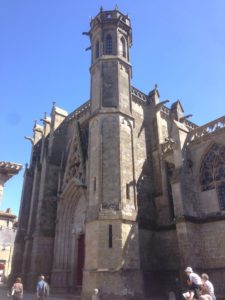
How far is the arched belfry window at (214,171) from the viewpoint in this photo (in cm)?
1402

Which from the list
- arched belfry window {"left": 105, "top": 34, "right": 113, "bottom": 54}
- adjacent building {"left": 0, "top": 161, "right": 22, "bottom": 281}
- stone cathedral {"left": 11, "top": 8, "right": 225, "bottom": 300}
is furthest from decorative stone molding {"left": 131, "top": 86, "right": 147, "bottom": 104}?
adjacent building {"left": 0, "top": 161, "right": 22, "bottom": 281}

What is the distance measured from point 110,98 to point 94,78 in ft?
7.83

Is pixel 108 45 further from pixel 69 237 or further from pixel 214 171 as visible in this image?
pixel 69 237

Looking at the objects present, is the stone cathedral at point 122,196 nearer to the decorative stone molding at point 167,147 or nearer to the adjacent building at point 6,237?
the decorative stone molding at point 167,147

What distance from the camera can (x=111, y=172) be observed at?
14258 mm

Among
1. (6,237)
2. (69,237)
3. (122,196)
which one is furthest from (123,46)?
(6,237)

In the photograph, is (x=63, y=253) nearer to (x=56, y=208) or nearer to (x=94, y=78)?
(x=56, y=208)

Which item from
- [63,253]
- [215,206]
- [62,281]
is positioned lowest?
[62,281]

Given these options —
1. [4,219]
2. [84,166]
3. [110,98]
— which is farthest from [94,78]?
[4,219]

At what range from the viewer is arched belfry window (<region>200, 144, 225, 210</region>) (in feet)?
46.0

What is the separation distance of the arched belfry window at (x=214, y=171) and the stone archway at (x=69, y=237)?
22.7 feet

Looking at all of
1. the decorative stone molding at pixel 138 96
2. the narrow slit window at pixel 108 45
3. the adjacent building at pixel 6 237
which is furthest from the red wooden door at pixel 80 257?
the narrow slit window at pixel 108 45

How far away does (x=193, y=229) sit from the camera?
13195mm

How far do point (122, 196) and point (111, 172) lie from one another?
1.37 m
